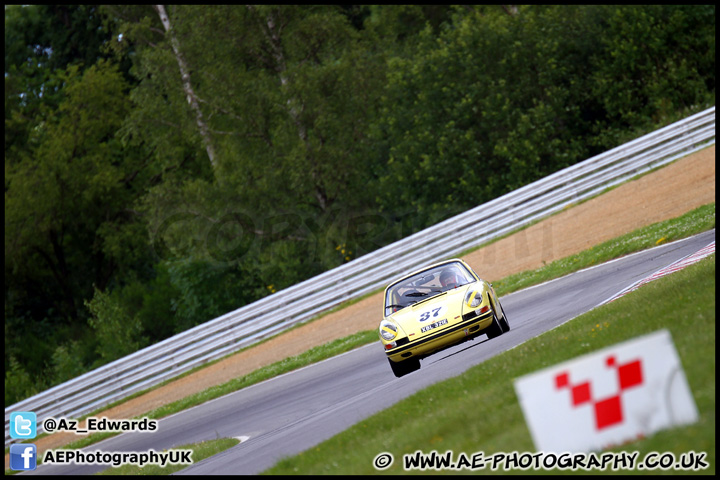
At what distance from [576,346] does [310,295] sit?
14.9 m

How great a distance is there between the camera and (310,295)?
2281 centimetres

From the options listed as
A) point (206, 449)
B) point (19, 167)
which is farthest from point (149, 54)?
point (206, 449)

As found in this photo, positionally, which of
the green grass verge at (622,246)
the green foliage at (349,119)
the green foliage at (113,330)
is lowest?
the green grass verge at (622,246)

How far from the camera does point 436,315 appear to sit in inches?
415

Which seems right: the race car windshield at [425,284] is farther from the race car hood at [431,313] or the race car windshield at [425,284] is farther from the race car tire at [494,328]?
the race car tire at [494,328]

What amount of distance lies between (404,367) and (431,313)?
1.21m

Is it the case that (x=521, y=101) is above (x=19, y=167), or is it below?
below

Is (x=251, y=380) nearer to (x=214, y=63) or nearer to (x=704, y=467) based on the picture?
(x=704, y=467)

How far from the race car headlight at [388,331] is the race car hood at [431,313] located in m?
0.08

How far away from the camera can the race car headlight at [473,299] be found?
10.5 m

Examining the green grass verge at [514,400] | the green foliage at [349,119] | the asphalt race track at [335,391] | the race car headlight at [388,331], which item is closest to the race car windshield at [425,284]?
the race car headlight at [388,331]

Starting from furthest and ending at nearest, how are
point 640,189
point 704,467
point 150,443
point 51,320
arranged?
point 51,320 → point 640,189 → point 150,443 → point 704,467

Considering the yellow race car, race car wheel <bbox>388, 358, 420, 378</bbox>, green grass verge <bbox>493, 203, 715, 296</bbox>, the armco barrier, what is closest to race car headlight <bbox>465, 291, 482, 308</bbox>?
the yellow race car

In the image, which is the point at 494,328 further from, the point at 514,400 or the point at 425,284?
the point at 514,400
